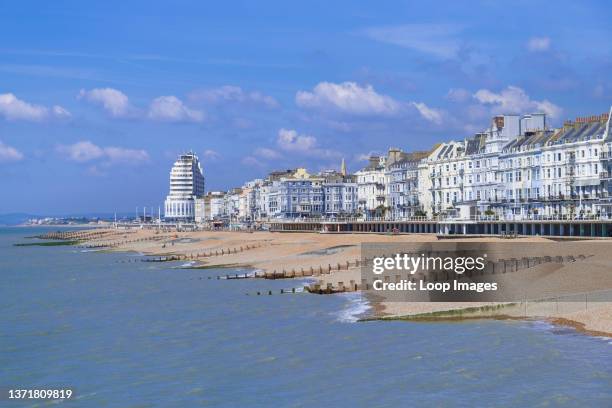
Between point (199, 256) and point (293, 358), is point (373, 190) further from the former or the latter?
point (293, 358)

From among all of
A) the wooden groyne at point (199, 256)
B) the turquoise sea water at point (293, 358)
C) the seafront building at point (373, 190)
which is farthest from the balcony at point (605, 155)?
the seafront building at point (373, 190)

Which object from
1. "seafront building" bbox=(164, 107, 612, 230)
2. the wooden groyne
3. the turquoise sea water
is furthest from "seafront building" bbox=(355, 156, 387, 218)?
the turquoise sea water

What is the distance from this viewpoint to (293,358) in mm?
32562

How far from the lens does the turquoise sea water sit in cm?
2692

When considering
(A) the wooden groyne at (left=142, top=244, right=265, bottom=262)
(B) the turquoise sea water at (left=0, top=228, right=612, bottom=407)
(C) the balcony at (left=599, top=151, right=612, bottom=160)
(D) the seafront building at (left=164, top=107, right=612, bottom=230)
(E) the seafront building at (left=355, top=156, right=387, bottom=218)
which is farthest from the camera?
(E) the seafront building at (left=355, top=156, right=387, bottom=218)

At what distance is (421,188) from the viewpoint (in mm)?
138875

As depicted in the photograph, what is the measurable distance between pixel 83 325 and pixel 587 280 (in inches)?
1001

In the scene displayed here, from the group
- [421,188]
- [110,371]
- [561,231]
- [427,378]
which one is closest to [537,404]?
[427,378]

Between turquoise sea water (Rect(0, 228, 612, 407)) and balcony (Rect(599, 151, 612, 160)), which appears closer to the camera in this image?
turquoise sea water (Rect(0, 228, 612, 407))

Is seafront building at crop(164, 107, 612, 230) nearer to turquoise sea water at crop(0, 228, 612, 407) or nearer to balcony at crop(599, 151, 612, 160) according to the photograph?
balcony at crop(599, 151, 612, 160)

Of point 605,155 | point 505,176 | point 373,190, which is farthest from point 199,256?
point 373,190

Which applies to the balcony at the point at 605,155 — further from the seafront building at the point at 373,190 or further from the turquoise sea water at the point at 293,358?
the seafront building at the point at 373,190

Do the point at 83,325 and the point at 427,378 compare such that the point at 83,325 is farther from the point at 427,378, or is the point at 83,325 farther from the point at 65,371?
the point at 427,378

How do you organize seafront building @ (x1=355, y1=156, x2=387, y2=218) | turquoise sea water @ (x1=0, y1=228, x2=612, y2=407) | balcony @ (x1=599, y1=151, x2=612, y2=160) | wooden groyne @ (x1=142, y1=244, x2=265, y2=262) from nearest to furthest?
turquoise sea water @ (x1=0, y1=228, x2=612, y2=407), balcony @ (x1=599, y1=151, x2=612, y2=160), wooden groyne @ (x1=142, y1=244, x2=265, y2=262), seafront building @ (x1=355, y1=156, x2=387, y2=218)
